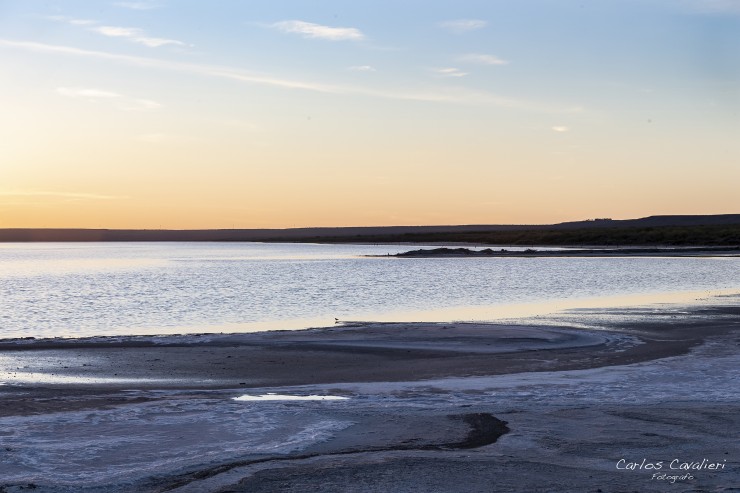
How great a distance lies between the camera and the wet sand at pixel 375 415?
9906mm

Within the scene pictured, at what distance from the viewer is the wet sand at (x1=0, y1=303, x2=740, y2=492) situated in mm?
9906

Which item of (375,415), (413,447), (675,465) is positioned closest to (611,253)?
(375,415)

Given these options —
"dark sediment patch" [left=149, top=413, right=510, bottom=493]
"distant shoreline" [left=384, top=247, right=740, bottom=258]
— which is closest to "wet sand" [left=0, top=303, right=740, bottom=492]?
"dark sediment patch" [left=149, top=413, right=510, bottom=493]

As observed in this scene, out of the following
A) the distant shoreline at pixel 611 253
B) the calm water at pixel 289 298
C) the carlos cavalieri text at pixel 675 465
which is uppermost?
the distant shoreline at pixel 611 253

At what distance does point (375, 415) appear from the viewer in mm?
13312

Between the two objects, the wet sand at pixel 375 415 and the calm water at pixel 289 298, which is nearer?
the wet sand at pixel 375 415

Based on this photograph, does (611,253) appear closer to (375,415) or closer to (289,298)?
(289,298)

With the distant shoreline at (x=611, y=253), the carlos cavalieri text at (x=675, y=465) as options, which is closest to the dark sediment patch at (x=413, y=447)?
the carlos cavalieri text at (x=675, y=465)

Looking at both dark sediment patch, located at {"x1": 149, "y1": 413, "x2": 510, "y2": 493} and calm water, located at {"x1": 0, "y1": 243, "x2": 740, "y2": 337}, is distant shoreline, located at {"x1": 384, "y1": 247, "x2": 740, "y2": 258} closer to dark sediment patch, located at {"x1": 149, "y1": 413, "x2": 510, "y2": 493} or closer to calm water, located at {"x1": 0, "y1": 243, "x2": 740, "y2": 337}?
calm water, located at {"x1": 0, "y1": 243, "x2": 740, "y2": 337}

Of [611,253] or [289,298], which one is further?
[611,253]

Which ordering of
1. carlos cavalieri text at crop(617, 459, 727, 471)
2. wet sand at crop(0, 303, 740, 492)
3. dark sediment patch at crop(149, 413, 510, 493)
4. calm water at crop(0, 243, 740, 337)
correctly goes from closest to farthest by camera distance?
1. dark sediment patch at crop(149, 413, 510, 493)
2. wet sand at crop(0, 303, 740, 492)
3. carlos cavalieri text at crop(617, 459, 727, 471)
4. calm water at crop(0, 243, 740, 337)

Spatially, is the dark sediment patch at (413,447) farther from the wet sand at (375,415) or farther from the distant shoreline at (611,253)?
the distant shoreline at (611,253)

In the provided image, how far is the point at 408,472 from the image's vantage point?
10055 millimetres

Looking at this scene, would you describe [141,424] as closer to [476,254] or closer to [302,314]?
[302,314]
